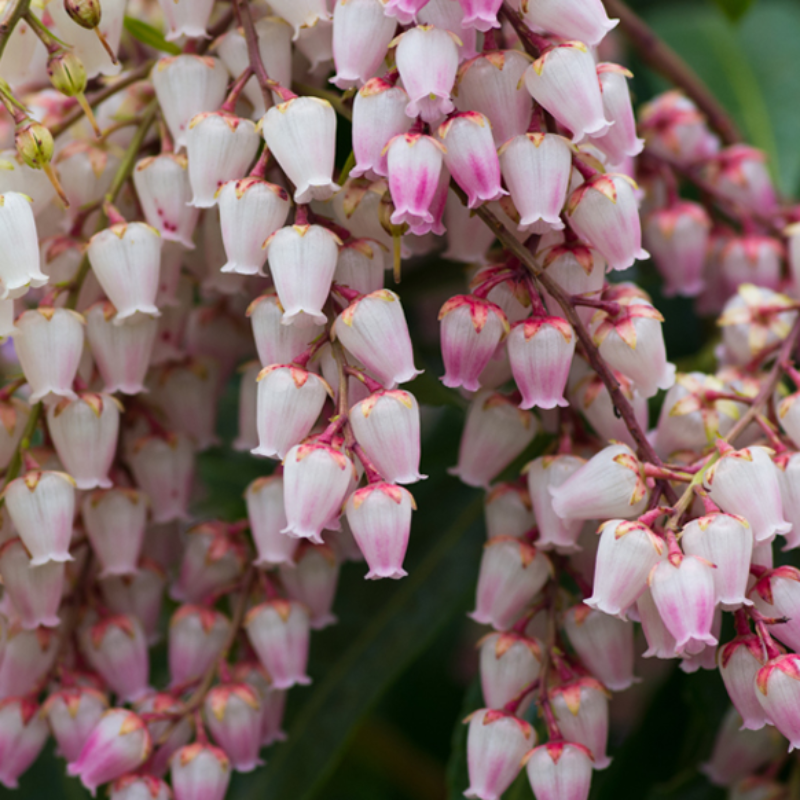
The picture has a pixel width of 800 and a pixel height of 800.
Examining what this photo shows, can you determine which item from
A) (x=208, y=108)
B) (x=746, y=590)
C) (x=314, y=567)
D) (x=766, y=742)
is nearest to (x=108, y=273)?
(x=208, y=108)

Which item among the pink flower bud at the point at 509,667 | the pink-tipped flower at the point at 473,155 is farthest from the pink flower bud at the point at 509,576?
the pink-tipped flower at the point at 473,155

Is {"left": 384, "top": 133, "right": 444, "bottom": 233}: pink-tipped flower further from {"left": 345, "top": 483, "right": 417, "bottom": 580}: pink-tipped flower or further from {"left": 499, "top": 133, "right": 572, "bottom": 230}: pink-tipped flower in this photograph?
{"left": 345, "top": 483, "right": 417, "bottom": 580}: pink-tipped flower

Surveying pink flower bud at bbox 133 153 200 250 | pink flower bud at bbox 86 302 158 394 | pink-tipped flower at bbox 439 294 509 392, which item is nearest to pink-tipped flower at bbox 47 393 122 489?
pink flower bud at bbox 86 302 158 394

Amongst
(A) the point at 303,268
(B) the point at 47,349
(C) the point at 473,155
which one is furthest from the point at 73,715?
(C) the point at 473,155

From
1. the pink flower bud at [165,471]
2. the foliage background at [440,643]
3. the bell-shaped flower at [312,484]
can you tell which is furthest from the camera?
the foliage background at [440,643]

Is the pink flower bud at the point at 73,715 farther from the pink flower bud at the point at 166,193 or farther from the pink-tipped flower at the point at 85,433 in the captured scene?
the pink flower bud at the point at 166,193

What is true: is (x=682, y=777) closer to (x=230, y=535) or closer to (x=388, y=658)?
(x=388, y=658)
